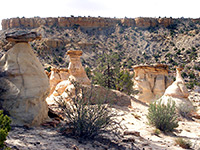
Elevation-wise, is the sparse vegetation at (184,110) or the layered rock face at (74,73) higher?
the layered rock face at (74,73)

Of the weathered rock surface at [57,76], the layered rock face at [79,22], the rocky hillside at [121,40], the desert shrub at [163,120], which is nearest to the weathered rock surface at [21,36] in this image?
the desert shrub at [163,120]

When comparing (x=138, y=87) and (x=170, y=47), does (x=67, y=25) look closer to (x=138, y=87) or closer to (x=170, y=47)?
(x=170, y=47)

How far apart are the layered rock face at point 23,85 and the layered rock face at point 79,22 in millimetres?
50884

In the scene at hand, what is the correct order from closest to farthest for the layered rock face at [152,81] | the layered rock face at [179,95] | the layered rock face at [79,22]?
the layered rock face at [179,95]
the layered rock face at [152,81]
the layered rock face at [79,22]

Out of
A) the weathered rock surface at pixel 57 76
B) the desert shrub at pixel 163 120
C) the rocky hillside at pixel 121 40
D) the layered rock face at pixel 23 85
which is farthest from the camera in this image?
the rocky hillside at pixel 121 40

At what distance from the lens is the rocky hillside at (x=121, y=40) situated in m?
40.9

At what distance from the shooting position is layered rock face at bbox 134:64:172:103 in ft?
70.2

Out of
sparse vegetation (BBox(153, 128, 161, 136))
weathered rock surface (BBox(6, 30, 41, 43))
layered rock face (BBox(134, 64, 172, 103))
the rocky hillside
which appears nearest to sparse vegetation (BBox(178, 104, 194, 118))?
sparse vegetation (BBox(153, 128, 161, 136))

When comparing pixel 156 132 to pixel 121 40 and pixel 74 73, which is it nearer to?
pixel 74 73

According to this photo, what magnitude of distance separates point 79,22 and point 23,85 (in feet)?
172

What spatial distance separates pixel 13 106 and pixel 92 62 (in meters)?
37.3

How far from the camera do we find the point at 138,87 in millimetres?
21938

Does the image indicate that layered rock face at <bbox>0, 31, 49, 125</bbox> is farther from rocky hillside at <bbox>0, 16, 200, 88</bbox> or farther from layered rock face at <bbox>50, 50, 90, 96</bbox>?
rocky hillside at <bbox>0, 16, 200, 88</bbox>

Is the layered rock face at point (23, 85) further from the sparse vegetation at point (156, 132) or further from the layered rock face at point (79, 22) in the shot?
the layered rock face at point (79, 22)
